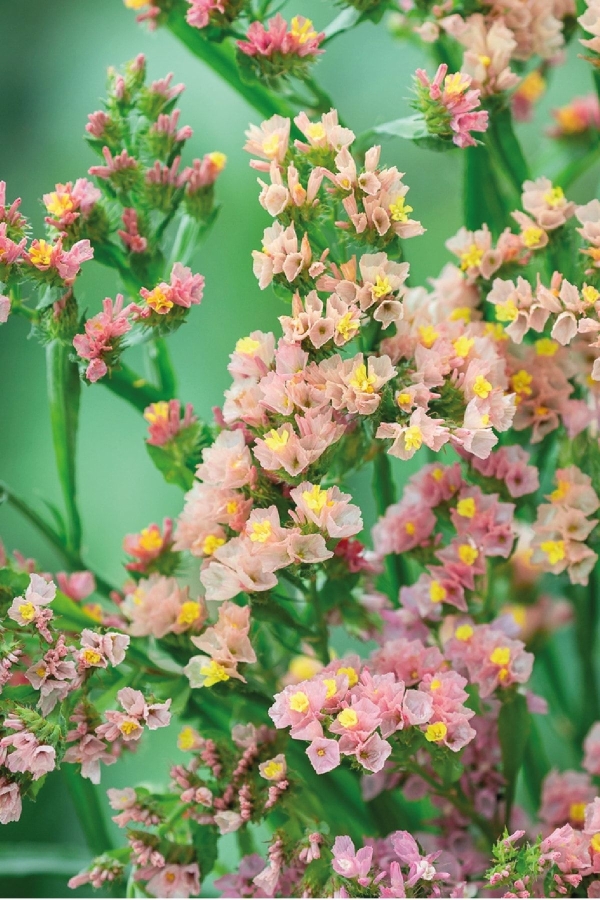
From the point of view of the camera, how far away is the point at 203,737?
60 centimetres

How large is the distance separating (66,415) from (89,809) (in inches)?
11.3

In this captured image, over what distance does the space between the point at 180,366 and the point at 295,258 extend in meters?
0.91

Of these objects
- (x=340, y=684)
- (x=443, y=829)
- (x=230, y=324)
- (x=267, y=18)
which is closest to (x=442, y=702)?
(x=340, y=684)

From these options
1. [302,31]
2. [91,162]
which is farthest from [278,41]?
[91,162]

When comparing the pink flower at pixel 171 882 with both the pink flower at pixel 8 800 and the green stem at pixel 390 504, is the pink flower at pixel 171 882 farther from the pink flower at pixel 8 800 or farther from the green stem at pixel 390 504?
the green stem at pixel 390 504

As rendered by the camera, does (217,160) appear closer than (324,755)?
No

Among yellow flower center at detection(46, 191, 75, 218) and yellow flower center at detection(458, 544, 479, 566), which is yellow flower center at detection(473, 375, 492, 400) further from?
yellow flower center at detection(46, 191, 75, 218)

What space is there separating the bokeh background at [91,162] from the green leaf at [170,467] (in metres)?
0.72

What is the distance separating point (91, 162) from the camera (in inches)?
55.1

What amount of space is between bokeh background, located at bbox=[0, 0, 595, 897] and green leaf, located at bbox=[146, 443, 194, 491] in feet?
2.38

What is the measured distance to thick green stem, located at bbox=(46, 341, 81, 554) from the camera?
61 cm

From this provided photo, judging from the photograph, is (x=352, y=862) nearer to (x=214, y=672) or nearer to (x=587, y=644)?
(x=214, y=672)

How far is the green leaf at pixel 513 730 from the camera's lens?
2.05ft

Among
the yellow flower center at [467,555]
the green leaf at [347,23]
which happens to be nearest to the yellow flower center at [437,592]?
the yellow flower center at [467,555]
